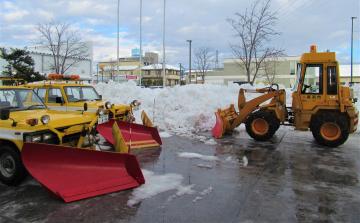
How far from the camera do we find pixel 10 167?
22.4ft

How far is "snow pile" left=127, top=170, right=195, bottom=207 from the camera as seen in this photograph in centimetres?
626

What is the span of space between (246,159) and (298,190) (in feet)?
8.86

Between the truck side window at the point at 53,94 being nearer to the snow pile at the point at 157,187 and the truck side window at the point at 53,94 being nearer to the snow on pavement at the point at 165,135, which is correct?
the snow on pavement at the point at 165,135

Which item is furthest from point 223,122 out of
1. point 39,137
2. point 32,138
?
point 32,138

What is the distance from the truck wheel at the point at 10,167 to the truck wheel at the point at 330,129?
27.0ft

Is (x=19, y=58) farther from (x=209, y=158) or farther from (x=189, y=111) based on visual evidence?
(x=209, y=158)

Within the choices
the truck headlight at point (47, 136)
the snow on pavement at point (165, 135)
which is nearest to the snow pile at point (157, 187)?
the truck headlight at point (47, 136)

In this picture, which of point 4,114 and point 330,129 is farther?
point 330,129

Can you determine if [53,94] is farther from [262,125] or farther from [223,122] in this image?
[262,125]

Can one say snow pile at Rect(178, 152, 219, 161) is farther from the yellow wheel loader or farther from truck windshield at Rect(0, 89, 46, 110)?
truck windshield at Rect(0, 89, 46, 110)

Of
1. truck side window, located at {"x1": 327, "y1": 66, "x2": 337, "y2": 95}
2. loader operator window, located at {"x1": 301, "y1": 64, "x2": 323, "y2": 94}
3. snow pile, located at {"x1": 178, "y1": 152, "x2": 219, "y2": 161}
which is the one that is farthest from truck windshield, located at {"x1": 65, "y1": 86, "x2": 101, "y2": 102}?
truck side window, located at {"x1": 327, "y1": 66, "x2": 337, "y2": 95}

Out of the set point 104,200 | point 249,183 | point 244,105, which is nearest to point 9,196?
point 104,200

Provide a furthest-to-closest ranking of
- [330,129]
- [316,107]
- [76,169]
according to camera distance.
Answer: [316,107] → [330,129] → [76,169]

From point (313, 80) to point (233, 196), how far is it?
6.69 meters
